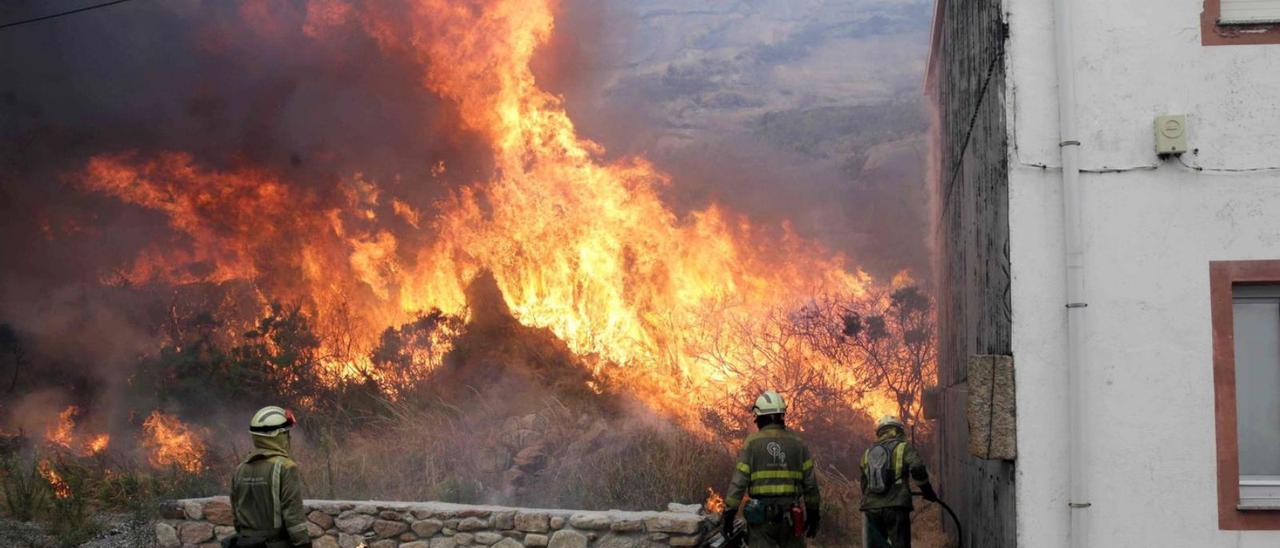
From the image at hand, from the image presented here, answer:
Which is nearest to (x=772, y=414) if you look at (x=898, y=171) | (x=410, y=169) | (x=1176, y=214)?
(x=1176, y=214)

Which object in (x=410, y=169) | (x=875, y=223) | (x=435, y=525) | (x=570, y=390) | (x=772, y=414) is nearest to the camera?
(x=772, y=414)

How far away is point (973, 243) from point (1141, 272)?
233cm

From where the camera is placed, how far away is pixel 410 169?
18.1 meters

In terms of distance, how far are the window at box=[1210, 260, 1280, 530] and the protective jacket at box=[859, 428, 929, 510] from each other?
2773 mm

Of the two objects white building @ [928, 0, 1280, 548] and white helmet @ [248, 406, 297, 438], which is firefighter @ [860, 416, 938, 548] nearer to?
white building @ [928, 0, 1280, 548]

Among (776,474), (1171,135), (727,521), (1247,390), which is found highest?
(1171,135)

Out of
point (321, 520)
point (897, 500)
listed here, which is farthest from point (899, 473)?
point (321, 520)

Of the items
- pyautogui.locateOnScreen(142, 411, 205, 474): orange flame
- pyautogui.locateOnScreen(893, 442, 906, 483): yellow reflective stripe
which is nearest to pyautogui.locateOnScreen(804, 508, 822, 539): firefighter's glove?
pyautogui.locateOnScreen(893, 442, 906, 483): yellow reflective stripe

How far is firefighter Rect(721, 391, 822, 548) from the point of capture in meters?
7.94

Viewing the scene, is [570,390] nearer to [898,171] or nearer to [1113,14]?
[898,171]

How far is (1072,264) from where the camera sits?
5992mm

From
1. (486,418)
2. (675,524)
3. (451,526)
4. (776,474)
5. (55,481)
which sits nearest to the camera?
(776,474)

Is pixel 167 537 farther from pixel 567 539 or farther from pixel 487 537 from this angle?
pixel 567 539

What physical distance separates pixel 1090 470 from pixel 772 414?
8.74 ft
